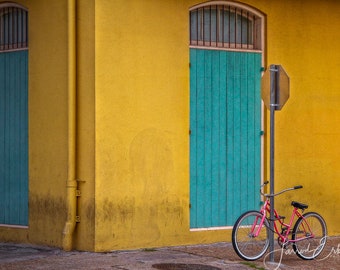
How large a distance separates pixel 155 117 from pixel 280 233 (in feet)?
8.58

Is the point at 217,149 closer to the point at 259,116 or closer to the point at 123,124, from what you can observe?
the point at 259,116

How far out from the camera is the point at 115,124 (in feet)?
42.1

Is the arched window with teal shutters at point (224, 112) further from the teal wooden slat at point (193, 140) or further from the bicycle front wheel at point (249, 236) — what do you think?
the bicycle front wheel at point (249, 236)

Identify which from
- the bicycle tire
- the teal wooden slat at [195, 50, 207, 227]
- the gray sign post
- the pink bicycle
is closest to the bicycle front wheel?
the pink bicycle

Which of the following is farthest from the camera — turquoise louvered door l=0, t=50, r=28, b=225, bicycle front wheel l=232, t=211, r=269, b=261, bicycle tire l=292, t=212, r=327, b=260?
turquoise louvered door l=0, t=50, r=28, b=225

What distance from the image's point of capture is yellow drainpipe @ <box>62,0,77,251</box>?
12750 mm

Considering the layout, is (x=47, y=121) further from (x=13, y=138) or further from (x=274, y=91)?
(x=274, y=91)

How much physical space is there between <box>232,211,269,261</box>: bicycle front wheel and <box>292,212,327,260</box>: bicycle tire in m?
0.54

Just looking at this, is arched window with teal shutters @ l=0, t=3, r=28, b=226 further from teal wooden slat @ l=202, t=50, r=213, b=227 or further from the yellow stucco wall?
teal wooden slat @ l=202, t=50, r=213, b=227

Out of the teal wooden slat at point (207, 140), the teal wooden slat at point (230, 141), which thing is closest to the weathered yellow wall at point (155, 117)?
the teal wooden slat at point (207, 140)

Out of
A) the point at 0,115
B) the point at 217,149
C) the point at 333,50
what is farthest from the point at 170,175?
the point at 333,50

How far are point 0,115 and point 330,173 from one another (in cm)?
585

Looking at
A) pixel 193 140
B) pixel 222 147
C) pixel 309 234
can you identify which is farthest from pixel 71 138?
pixel 309 234

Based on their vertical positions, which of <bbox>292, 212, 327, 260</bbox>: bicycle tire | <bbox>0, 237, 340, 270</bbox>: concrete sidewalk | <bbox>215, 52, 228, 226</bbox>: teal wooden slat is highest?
<bbox>215, 52, 228, 226</bbox>: teal wooden slat
